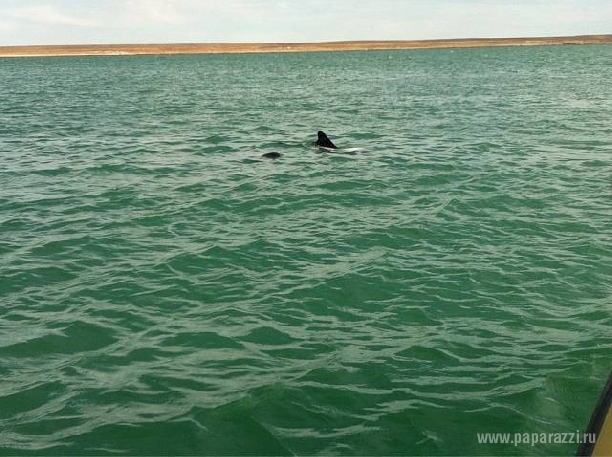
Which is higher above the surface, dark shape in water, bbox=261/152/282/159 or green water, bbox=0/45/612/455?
dark shape in water, bbox=261/152/282/159

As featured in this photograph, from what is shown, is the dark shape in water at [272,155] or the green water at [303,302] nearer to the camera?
the green water at [303,302]

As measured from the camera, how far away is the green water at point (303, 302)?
6711 millimetres

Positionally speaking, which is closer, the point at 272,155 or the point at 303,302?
the point at 303,302

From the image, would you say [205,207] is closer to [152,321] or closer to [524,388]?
[152,321]

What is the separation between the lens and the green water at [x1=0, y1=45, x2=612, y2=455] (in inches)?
264

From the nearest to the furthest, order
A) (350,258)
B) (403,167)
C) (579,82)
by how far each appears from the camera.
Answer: (350,258)
(403,167)
(579,82)

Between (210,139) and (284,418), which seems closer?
(284,418)

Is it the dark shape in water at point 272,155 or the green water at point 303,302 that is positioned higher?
the dark shape in water at point 272,155

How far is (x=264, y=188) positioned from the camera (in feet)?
58.2

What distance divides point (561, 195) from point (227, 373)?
11853 millimetres

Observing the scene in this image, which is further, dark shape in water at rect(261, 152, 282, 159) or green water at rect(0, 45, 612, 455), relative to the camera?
dark shape in water at rect(261, 152, 282, 159)

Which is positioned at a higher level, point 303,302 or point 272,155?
point 272,155

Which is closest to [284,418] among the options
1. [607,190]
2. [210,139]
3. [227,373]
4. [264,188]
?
[227,373]

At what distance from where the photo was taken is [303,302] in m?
9.77
